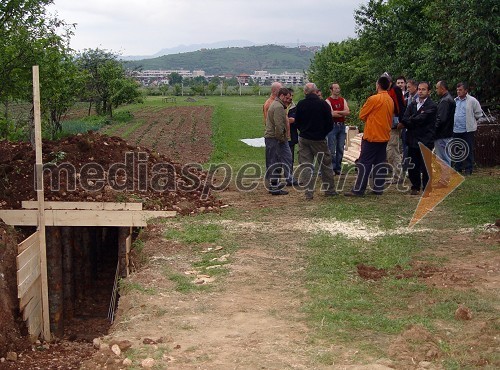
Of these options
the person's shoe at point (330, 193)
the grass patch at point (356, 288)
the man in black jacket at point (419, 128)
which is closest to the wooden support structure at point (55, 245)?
the person's shoe at point (330, 193)

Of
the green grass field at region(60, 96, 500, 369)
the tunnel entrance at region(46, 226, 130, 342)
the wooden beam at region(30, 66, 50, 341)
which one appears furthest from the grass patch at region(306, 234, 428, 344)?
the wooden beam at region(30, 66, 50, 341)

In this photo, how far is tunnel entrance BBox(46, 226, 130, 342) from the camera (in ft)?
32.1

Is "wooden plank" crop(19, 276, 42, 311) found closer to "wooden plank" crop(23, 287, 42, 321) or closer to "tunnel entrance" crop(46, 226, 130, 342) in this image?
"wooden plank" crop(23, 287, 42, 321)

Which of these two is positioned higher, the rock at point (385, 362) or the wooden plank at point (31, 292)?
the rock at point (385, 362)

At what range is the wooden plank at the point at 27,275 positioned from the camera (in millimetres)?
7973

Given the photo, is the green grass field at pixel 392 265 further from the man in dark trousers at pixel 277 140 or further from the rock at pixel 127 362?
the rock at pixel 127 362

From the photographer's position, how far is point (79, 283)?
11070mm

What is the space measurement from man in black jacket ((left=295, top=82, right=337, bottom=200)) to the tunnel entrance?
10.8 feet

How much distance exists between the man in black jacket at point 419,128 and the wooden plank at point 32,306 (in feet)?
20.8

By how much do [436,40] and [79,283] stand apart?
11814mm

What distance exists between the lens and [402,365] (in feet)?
15.6

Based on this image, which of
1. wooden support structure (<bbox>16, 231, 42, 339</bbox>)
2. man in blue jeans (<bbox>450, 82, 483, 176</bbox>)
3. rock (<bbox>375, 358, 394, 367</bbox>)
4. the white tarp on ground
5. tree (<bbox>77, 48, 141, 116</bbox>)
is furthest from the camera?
tree (<bbox>77, 48, 141, 116</bbox>)

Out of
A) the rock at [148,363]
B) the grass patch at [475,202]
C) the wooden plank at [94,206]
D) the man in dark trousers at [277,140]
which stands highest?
the man in dark trousers at [277,140]

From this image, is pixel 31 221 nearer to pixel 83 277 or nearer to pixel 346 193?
pixel 83 277
